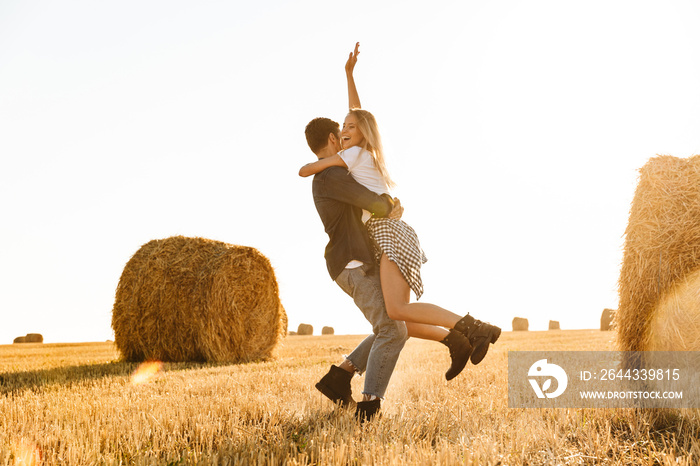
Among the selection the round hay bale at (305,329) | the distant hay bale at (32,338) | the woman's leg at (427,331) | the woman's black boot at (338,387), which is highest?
the woman's leg at (427,331)

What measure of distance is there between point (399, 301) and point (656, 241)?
2.19 m

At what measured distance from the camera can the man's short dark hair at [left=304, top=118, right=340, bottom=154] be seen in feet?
12.0

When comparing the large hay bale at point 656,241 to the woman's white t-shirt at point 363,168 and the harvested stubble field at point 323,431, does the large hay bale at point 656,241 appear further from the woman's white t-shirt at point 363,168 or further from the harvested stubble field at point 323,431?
the woman's white t-shirt at point 363,168

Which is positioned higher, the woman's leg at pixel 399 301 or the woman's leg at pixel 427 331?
the woman's leg at pixel 399 301

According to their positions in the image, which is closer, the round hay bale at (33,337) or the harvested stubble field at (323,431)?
the harvested stubble field at (323,431)

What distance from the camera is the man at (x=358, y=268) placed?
129 inches

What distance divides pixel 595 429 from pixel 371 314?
4.60 feet

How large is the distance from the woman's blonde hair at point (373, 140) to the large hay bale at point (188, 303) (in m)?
6.18

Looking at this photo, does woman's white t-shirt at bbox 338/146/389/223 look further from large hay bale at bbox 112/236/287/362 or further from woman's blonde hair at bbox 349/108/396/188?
large hay bale at bbox 112/236/287/362

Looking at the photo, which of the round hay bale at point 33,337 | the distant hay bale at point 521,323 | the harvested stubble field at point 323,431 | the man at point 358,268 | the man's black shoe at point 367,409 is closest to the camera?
the harvested stubble field at point 323,431

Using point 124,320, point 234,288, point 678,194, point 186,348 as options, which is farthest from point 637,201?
Result: point 124,320

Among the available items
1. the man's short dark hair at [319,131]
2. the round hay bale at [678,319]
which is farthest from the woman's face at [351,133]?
the round hay bale at [678,319]

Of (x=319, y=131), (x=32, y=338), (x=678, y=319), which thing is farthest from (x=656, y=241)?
(x=32, y=338)

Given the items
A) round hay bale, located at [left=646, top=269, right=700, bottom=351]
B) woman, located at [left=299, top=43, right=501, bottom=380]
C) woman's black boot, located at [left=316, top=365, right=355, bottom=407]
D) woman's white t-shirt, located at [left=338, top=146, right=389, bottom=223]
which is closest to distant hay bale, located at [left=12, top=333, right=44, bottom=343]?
woman's black boot, located at [left=316, top=365, right=355, bottom=407]
